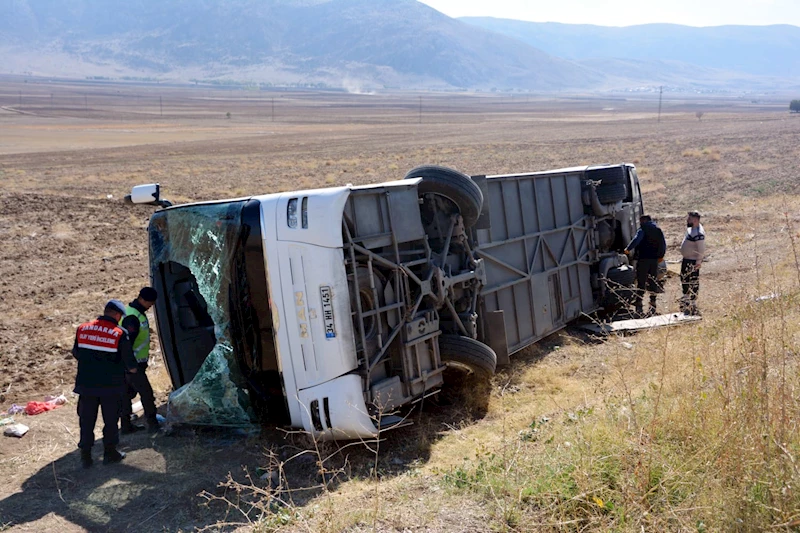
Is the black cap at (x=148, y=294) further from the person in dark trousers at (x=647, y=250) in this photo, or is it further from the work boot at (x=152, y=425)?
the person in dark trousers at (x=647, y=250)

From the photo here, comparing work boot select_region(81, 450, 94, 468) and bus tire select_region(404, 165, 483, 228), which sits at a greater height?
bus tire select_region(404, 165, 483, 228)

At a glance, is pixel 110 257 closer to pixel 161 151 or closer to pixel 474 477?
pixel 474 477

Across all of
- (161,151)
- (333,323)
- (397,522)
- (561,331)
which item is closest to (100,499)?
(333,323)

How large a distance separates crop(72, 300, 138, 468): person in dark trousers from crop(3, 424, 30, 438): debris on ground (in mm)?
996

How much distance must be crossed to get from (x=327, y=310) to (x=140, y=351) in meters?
2.10

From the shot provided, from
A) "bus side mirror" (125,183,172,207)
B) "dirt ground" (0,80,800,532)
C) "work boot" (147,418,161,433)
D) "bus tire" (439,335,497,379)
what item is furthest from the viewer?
"bus side mirror" (125,183,172,207)

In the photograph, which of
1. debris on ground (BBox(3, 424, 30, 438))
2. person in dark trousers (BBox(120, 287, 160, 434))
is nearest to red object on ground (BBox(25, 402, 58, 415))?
debris on ground (BBox(3, 424, 30, 438))

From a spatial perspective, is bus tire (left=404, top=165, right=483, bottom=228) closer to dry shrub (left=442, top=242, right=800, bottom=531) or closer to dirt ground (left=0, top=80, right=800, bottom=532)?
dirt ground (left=0, top=80, right=800, bottom=532)

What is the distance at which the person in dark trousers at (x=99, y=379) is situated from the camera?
6434mm

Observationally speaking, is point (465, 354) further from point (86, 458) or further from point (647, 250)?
point (647, 250)

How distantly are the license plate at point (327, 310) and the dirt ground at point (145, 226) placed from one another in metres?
1.08

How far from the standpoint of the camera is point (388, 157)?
42.7 meters

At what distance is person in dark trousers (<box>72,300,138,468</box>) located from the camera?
6434 mm

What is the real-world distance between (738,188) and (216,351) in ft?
73.7
